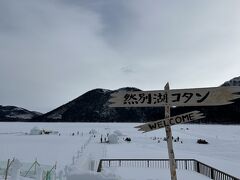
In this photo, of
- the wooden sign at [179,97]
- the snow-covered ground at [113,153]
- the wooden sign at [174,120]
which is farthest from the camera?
the snow-covered ground at [113,153]

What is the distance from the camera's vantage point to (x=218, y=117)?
147 metres

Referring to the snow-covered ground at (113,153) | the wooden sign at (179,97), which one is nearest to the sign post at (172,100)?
the wooden sign at (179,97)

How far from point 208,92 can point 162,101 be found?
0.98 m

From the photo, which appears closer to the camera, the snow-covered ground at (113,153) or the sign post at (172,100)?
the sign post at (172,100)

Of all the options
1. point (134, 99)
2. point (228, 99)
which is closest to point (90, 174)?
point (134, 99)

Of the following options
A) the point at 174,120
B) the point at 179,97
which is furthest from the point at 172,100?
the point at 174,120

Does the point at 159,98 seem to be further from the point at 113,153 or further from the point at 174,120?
the point at 113,153

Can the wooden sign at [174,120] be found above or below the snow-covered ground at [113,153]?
above

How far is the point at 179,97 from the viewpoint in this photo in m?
6.46

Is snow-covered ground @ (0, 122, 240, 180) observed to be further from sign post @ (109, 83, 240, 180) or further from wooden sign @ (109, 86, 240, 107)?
wooden sign @ (109, 86, 240, 107)

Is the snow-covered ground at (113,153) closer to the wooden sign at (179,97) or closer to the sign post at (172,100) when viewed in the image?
the sign post at (172,100)

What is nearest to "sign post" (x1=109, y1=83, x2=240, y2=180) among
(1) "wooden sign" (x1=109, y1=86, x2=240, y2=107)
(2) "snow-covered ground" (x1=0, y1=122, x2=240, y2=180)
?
(1) "wooden sign" (x1=109, y1=86, x2=240, y2=107)

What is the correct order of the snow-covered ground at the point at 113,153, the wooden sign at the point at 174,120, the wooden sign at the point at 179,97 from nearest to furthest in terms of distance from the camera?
the wooden sign at the point at 179,97 < the wooden sign at the point at 174,120 < the snow-covered ground at the point at 113,153

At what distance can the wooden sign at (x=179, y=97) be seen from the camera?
5.98 meters
